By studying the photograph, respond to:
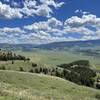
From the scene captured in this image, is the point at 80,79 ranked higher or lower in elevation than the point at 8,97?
lower

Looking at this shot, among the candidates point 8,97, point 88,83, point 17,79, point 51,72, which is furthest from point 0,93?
point 51,72

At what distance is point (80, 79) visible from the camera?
17612 centimetres

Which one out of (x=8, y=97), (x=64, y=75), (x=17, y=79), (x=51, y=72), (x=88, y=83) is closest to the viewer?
(x=8, y=97)

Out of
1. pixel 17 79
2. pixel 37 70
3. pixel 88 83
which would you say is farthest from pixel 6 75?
pixel 37 70

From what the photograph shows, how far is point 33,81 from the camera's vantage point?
83.4m

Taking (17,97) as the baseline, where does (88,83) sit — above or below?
below

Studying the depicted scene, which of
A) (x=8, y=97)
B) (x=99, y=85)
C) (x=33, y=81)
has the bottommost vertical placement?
(x=99, y=85)

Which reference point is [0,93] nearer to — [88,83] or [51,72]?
[88,83]

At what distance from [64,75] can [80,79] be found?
12935mm

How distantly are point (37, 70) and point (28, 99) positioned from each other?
17772 cm

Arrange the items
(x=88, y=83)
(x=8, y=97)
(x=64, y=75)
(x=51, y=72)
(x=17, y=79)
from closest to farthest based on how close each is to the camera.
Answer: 1. (x=8, y=97)
2. (x=17, y=79)
3. (x=88, y=83)
4. (x=64, y=75)
5. (x=51, y=72)

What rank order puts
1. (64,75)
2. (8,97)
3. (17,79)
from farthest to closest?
(64,75), (17,79), (8,97)

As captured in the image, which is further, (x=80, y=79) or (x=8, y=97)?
(x=80, y=79)

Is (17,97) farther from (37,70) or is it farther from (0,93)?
(37,70)
